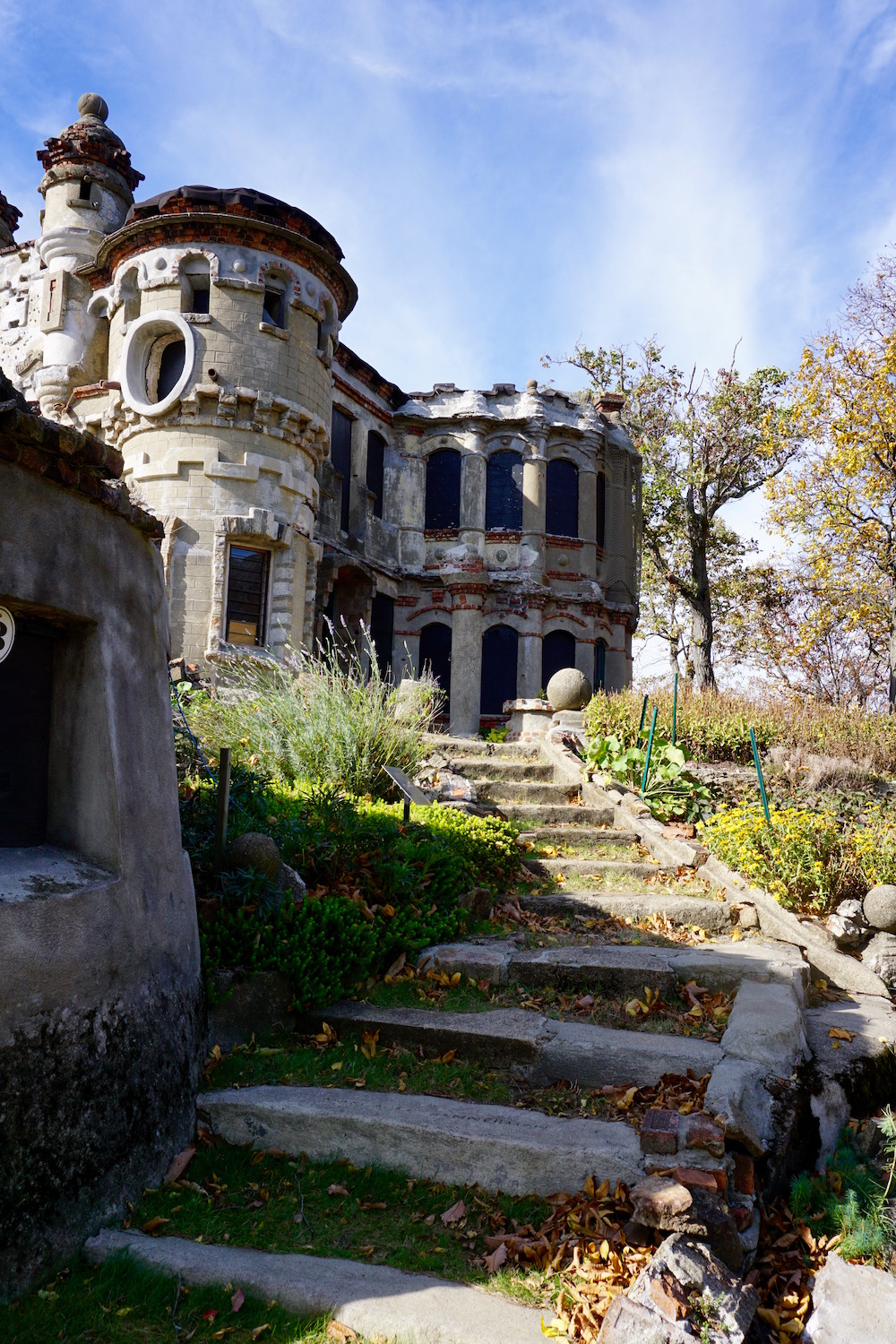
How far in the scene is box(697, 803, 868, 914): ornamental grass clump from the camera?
7.23m

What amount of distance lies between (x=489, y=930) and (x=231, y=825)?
207 cm

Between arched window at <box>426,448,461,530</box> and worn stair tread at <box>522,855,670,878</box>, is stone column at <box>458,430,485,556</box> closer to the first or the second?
arched window at <box>426,448,461,530</box>

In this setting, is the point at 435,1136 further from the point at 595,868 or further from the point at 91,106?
the point at 91,106

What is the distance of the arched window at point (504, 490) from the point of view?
21.5 metres

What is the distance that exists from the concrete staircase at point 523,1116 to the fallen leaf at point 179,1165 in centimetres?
18

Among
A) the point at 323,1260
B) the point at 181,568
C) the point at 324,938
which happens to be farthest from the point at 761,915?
the point at 181,568

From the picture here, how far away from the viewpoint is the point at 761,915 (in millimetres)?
6824

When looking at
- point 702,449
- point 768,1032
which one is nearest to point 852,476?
point 702,449

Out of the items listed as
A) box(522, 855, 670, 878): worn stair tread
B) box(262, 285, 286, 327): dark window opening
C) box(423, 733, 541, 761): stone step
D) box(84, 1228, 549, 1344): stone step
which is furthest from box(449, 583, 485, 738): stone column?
box(84, 1228, 549, 1344): stone step

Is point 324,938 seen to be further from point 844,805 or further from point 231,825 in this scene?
point 844,805

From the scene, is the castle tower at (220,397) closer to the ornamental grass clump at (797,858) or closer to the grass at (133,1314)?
the ornamental grass clump at (797,858)

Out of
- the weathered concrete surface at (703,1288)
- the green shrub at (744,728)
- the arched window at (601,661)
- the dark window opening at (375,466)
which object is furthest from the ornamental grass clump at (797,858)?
the dark window opening at (375,466)

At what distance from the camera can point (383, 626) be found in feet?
67.8

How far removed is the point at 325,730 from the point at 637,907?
323 centimetres
